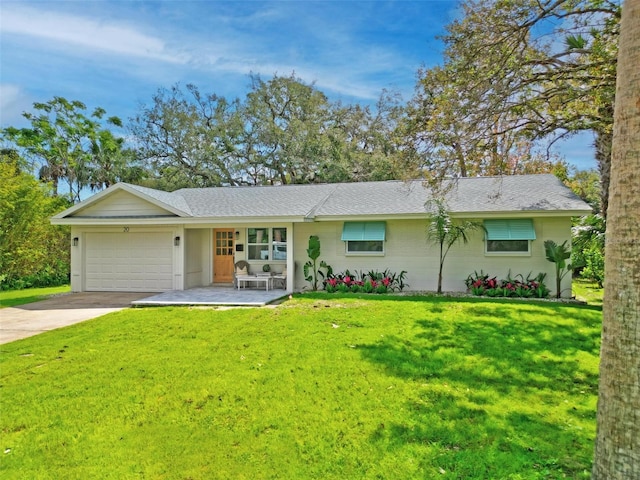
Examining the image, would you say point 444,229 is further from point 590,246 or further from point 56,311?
point 56,311

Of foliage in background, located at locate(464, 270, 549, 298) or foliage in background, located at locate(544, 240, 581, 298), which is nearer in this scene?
foliage in background, located at locate(544, 240, 581, 298)

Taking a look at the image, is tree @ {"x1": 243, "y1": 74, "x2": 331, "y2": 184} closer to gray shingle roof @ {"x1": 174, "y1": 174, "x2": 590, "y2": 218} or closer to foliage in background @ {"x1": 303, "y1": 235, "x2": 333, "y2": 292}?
gray shingle roof @ {"x1": 174, "y1": 174, "x2": 590, "y2": 218}

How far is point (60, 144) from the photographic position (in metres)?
30.5

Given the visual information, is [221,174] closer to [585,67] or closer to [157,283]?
[157,283]

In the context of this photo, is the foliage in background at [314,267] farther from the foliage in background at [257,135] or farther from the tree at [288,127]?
the tree at [288,127]

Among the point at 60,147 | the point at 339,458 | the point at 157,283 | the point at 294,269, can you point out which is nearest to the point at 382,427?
the point at 339,458

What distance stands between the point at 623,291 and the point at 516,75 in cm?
842

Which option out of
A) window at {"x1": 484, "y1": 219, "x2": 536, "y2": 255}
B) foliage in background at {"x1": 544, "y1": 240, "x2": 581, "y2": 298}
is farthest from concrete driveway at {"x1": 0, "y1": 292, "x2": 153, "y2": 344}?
foliage in background at {"x1": 544, "y1": 240, "x2": 581, "y2": 298}

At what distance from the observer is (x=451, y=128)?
31.8ft

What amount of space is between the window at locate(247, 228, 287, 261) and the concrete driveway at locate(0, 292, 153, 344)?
177 inches

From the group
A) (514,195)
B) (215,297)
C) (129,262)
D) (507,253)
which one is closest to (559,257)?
(507,253)

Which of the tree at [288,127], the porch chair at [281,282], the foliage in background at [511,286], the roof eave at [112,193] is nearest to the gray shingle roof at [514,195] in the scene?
the foliage in background at [511,286]

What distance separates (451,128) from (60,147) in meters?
32.7

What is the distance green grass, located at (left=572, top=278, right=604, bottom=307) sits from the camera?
1233 centimetres
